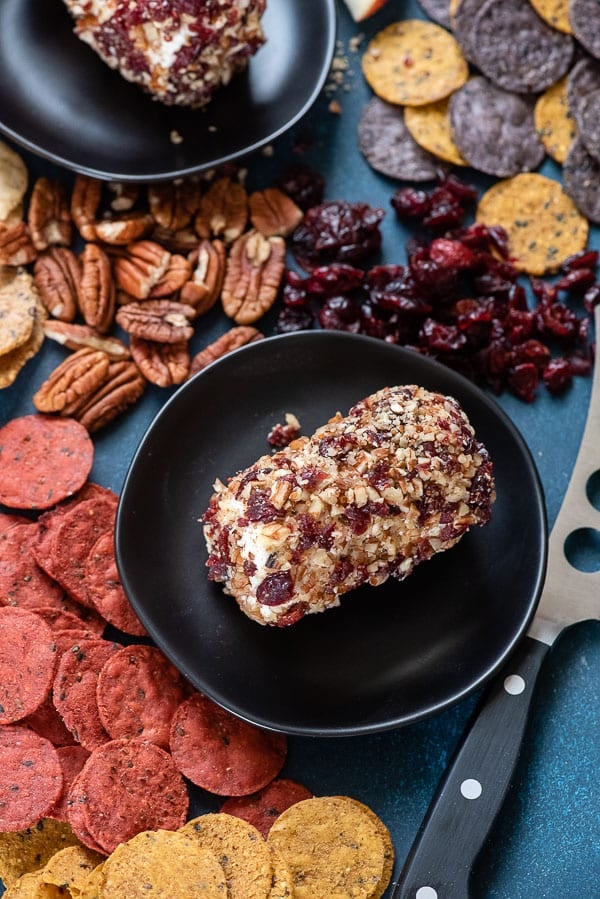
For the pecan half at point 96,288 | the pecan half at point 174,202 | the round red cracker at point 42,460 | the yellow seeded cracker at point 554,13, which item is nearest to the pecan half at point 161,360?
the pecan half at point 96,288

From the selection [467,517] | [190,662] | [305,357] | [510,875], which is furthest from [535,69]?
[510,875]

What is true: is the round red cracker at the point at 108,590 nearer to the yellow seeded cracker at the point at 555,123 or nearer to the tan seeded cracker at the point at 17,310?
the tan seeded cracker at the point at 17,310

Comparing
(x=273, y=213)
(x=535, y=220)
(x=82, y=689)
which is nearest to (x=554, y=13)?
(x=535, y=220)

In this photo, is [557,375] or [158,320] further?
[557,375]

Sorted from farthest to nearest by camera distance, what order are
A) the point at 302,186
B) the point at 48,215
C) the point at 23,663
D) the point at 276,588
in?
the point at 302,186 < the point at 48,215 < the point at 23,663 < the point at 276,588

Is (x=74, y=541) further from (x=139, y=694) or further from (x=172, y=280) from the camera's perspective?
(x=172, y=280)

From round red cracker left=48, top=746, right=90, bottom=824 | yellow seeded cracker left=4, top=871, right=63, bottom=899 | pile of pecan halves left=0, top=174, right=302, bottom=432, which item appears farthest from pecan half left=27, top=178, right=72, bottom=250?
yellow seeded cracker left=4, top=871, right=63, bottom=899

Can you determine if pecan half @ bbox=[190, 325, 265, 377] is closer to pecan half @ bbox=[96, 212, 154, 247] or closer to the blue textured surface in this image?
the blue textured surface
